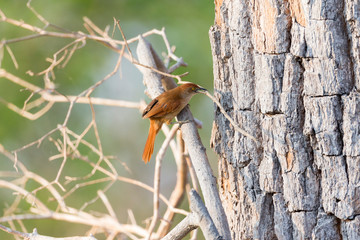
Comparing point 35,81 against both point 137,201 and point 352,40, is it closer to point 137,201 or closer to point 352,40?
point 137,201

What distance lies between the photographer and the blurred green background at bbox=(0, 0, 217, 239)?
473cm

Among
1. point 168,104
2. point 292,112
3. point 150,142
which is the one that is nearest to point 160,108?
point 168,104

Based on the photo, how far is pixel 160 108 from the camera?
5.41 feet

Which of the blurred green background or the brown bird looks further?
the blurred green background

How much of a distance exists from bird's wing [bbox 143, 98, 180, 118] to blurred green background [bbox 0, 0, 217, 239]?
2884mm

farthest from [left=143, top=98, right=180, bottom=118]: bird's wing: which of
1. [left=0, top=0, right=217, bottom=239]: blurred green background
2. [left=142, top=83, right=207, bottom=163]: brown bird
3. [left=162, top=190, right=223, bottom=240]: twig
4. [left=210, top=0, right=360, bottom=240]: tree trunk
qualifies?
[left=0, top=0, right=217, bottom=239]: blurred green background

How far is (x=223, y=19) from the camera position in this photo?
4.30 ft

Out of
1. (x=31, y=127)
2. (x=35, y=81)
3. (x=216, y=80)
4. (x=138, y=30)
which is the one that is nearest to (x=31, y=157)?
(x=31, y=127)

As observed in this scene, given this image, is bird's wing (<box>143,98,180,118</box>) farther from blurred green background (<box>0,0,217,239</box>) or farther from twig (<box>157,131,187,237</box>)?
blurred green background (<box>0,0,217,239</box>)

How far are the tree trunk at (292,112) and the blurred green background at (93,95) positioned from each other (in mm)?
3288

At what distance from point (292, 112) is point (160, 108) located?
62 centimetres

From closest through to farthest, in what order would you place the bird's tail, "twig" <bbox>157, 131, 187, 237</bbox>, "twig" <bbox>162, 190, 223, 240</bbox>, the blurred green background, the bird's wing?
"twig" <bbox>162, 190, 223, 240</bbox> < the bird's wing < the bird's tail < "twig" <bbox>157, 131, 187, 237</bbox> < the blurred green background

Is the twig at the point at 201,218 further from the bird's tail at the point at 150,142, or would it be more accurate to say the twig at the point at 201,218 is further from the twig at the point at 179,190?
the twig at the point at 179,190

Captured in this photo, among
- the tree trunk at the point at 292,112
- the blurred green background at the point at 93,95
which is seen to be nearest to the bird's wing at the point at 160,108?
the tree trunk at the point at 292,112
